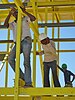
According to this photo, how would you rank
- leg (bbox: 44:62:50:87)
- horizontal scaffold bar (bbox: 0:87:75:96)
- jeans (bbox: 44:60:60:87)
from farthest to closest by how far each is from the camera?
leg (bbox: 44:62:50:87)
jeans (bbox: 44:60:60:87)
horizontal scaffold bar (bbox: 0:87:75:96)

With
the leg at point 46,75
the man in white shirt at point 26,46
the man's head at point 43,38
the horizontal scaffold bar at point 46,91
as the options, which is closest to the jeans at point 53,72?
the leg at point 46,75

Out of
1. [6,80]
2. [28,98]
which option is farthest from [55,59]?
[6,80]

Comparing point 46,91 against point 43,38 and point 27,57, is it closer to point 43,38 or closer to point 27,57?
point 27,57

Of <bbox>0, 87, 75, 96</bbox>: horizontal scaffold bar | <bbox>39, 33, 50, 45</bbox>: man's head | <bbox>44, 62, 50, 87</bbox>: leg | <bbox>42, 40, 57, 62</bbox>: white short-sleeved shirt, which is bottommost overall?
<bbox>0, 87, 75, 96</bbox>: horizontal scaffold bar

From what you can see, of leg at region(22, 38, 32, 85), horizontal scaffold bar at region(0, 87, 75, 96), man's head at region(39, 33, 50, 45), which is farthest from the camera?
man's head at region(39, 33, 50, 45)

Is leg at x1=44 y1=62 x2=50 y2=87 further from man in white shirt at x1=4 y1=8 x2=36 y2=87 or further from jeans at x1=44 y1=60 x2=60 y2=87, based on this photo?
man in white shirt at x1=4 y1=8 x2=36 y2=87

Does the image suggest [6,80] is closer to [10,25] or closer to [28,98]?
[28,98]

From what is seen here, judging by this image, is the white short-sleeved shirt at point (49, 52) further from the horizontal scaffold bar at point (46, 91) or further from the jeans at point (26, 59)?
the horizontal scaffold bar at point (46, 91)

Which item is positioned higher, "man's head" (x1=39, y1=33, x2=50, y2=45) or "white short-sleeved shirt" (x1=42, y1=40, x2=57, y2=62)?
"man's head" (x1=39, y1=33, x2=50, y2=45)

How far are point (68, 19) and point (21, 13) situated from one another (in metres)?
7.80

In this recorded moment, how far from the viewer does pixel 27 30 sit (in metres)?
6.51

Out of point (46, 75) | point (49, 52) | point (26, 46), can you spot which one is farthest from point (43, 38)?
point (26, 46)

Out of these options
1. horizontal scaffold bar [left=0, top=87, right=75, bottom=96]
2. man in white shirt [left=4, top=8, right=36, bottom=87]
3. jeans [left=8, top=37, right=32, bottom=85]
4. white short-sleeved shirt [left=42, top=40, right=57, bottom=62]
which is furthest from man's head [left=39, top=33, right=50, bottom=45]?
horizontal scaffold bar [left=0, top=87, right=75, bottom=96]

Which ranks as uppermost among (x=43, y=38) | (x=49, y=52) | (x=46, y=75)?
(x=43, y=38)
